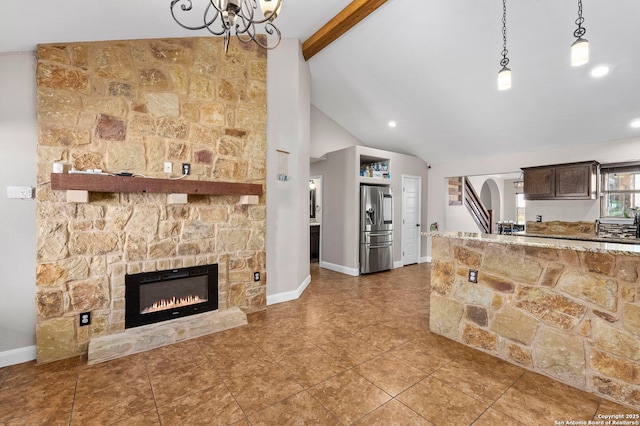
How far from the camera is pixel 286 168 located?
12.5ft

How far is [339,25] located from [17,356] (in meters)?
4.71

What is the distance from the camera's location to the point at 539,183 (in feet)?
16.6

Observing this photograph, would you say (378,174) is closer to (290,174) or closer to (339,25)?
(290,174)

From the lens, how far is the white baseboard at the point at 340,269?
5273mm

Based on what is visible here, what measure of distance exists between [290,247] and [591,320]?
306 cm

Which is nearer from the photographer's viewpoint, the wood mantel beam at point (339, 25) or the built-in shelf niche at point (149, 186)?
the built-in shelf niche at point (149, 186)

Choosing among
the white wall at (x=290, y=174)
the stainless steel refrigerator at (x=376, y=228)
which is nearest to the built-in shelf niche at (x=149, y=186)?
the white wall at (x=290, y=174)

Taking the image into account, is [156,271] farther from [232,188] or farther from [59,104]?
[59,104]

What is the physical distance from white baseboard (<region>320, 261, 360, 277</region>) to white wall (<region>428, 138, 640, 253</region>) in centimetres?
266

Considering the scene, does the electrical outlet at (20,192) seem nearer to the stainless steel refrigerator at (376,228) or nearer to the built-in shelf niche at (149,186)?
the built-in shelf niche at (149,186)

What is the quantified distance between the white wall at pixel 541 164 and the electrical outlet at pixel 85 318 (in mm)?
6411

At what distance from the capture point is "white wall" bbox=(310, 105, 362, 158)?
221 inches

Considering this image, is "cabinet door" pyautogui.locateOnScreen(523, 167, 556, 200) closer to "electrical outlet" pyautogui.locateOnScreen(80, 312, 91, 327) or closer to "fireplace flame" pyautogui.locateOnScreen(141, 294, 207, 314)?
"fireplace flame" pyautogui.locateOnScreen(141, 294, 207, 314)

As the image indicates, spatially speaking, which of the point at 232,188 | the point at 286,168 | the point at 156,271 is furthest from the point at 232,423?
the point at 286,168
